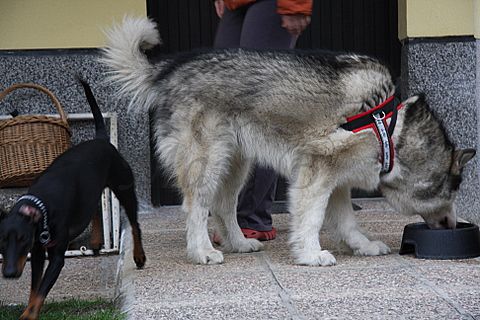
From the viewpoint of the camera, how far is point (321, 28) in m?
7.52

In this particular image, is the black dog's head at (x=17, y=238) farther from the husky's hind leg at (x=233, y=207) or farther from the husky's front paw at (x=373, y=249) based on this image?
the husky's front paw at (x=373, y=249)

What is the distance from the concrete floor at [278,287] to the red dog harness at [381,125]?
22.6 inches

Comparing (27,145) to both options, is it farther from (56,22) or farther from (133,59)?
(133,59)

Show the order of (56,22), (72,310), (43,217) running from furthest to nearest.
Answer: (56,22) < (72,310) < (43,217)

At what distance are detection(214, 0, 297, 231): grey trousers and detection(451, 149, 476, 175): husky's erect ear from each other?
1175mm

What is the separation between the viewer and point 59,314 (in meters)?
4.62

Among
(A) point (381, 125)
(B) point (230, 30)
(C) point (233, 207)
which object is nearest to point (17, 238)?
(C) point (233, 207)

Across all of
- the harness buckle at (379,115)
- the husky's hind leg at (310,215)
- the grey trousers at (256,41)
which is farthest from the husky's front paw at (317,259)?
the grey trousers at (256,41)

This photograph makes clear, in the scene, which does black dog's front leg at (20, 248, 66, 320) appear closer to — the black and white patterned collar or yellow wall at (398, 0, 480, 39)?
the black and white patterned collar

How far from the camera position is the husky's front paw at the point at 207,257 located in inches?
194

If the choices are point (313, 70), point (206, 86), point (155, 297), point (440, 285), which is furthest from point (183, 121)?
point (440, 285)

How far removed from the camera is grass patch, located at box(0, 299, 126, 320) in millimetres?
4488

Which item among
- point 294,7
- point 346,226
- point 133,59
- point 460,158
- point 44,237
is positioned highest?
point 294,7

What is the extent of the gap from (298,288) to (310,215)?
2.11 ft
